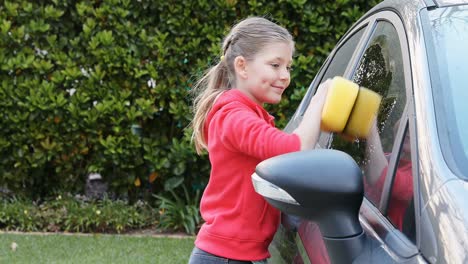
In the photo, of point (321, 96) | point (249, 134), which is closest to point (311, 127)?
point (321, 96)

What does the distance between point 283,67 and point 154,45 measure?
3.87 meters

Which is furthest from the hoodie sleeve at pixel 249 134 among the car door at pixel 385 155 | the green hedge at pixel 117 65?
the green hedge at pixel 117 65

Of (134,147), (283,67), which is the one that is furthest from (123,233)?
(283,67)

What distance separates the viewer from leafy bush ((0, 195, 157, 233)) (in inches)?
264

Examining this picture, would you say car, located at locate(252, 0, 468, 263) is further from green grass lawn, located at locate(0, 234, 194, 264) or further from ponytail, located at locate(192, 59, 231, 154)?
green grass lawn, located at locate(0, 234, 194, 264)

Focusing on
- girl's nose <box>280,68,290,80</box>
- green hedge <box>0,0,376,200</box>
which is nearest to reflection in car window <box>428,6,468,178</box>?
girl's nose <box>280,68,290,80</box>

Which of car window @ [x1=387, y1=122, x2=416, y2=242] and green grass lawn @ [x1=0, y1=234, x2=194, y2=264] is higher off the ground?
car window @ [x1=387, y1=122, x2=416, y2=242]

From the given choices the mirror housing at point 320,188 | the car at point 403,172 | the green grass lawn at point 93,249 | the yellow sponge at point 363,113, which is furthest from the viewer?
the green grass lawn at point 93,249

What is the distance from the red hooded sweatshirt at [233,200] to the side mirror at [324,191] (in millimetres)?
677

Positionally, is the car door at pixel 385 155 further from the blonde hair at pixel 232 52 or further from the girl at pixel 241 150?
the blonde hair at pixel 232 52

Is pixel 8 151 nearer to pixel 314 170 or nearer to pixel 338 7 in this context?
pixel 338 7

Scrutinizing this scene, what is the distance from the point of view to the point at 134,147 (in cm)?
676

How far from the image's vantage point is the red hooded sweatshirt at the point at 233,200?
274 centimetres

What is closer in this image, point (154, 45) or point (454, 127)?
point (454, 127)
